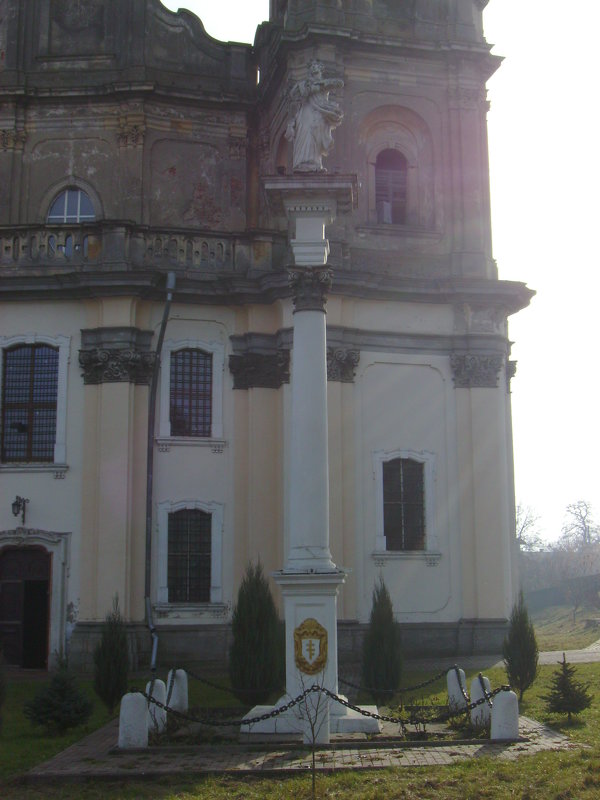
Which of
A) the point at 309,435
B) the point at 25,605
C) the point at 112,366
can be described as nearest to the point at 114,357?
the point at 112,366

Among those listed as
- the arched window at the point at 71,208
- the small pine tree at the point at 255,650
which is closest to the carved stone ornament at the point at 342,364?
the small pine tree at the point at 255,650

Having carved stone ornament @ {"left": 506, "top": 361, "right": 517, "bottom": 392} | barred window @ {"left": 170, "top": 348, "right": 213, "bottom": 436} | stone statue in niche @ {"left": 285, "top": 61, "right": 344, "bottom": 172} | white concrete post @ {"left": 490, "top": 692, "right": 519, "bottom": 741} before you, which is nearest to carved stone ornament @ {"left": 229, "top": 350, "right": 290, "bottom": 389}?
barred window @ {"left": 170, "top": 348, "right": 213, "bottom": 436}

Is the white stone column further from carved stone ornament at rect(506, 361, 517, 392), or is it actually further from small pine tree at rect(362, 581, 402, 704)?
carved stone ornament at rect(506, 361, 517, 392)

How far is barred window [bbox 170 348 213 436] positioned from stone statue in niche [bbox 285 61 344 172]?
977 centimetres

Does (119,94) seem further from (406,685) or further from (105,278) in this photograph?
(406,685)

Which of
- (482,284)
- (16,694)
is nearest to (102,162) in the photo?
(482,284)

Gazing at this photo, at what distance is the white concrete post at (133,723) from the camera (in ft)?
41.9

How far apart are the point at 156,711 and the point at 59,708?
1.72 metres

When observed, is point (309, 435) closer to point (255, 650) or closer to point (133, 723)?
point (255, 650)

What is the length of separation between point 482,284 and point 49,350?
10.8 meters

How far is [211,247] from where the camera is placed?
81.7 feet

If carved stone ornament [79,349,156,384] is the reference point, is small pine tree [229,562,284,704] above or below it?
below

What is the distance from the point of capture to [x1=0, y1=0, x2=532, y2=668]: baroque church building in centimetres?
2317

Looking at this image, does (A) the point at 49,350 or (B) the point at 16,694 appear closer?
(B) the point at 16,694
